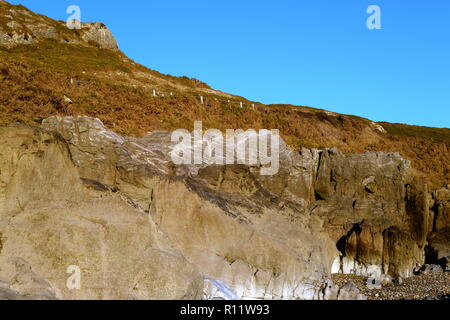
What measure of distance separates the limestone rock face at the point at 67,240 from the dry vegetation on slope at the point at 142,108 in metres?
13.0

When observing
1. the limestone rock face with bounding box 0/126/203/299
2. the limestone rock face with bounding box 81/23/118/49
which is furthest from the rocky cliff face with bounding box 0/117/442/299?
the limestone rock face with bounding box 81/23/118/49

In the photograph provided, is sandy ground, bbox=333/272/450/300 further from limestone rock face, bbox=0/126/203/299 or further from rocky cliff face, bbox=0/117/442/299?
limestone rock face, bbox=0/126/203/299

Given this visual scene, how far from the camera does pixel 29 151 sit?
1305cm

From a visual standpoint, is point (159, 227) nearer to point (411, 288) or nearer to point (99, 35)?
point (411, 288)

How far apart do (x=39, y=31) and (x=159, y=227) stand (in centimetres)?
5981

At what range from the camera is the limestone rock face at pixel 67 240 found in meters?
11.2

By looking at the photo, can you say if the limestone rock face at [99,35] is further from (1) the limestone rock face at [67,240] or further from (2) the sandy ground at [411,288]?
(1) the limestone rock face at [67,240]

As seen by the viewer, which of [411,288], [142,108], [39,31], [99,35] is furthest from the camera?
[99,35]

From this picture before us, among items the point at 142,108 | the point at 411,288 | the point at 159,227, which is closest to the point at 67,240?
the point at 159,227

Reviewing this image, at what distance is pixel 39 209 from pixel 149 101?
33.6 metres

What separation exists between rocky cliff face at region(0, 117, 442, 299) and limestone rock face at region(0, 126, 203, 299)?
0.02 m

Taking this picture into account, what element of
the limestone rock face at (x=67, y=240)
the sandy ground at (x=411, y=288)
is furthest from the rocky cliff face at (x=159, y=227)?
the sandy ground at (x=411, y=288)

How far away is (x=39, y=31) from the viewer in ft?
221

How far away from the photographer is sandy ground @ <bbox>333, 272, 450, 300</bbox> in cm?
1947
